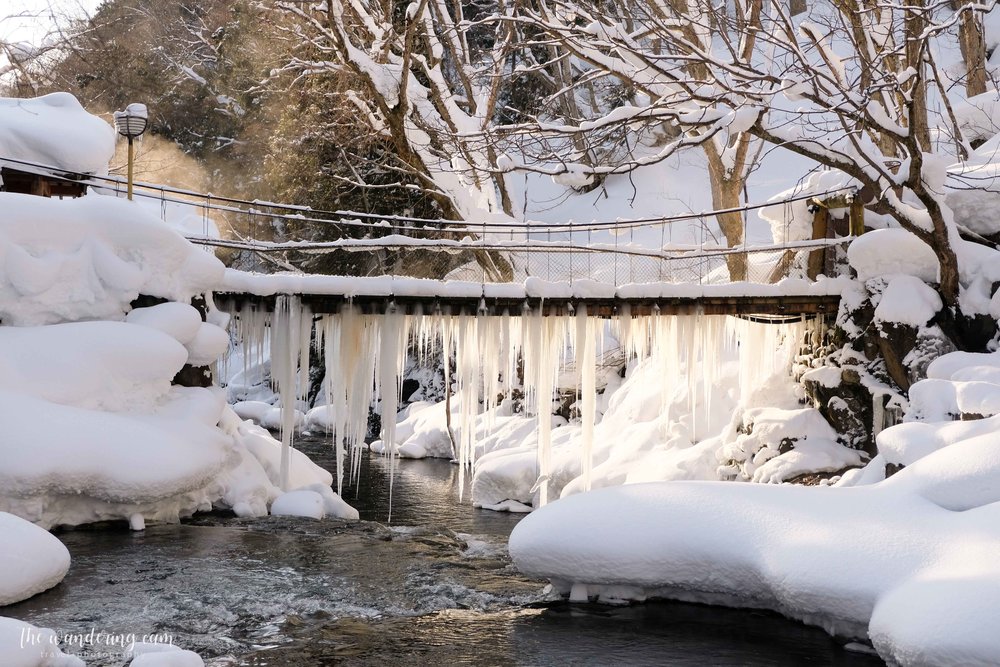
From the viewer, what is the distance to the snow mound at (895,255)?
14.4 m

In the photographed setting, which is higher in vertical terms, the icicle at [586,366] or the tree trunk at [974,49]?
the tree trunk at [974,49]

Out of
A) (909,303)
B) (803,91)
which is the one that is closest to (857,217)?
(909,303)

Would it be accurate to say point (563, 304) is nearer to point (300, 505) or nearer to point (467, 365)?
point (467, 365)

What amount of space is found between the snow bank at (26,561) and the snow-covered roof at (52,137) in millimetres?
7370

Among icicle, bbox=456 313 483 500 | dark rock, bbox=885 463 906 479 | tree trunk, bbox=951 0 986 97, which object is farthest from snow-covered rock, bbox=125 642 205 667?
tree trunk, bbox=951 0 986 97

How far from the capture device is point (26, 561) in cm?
844

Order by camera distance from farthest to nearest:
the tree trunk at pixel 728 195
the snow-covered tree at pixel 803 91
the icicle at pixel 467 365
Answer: the tree trunk at pixel 728 195 < the icicle at pixel 467 365 < the snow-covered tree at pixel 803 91

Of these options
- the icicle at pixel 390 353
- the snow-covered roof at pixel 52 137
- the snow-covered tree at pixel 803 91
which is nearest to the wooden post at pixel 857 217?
the snow-covered tree at pixel 803 91

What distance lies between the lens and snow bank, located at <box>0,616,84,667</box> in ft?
19.5

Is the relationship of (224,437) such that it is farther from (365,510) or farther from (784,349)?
(784,349)

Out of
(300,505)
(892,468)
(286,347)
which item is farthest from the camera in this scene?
(286,347)

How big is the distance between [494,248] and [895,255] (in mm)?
5830

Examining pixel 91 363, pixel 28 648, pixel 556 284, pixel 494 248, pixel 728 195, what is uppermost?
pixel 728 195

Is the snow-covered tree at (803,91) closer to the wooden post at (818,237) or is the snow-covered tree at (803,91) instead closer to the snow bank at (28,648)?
the wooden post at (818,237)
